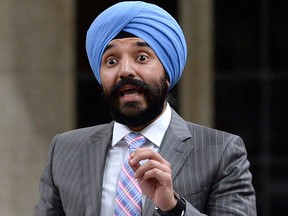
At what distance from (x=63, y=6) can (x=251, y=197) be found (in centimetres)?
789

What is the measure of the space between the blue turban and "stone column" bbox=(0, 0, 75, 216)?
7.23 m

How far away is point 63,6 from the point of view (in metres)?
11.5

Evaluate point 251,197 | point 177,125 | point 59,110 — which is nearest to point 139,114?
point 177,125

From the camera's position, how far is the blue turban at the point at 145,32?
379 centimetres

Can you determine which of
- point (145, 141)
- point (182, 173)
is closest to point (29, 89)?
point (145, 141)

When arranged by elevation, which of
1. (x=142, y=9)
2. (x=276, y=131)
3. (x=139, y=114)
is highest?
(x=142, y=9)

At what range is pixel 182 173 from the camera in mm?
3838

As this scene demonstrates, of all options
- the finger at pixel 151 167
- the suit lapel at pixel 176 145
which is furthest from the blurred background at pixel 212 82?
the finger at pixel 151 167

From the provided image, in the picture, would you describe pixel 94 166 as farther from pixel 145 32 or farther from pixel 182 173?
pixel 145 32

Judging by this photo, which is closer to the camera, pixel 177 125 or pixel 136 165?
pixel 136 165

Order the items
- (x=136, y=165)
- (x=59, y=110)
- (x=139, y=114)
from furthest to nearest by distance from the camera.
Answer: (x=59, y=110) → (x=139, y=114) → (x=136, y=165)

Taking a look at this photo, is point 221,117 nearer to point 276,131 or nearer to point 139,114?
point 276,131

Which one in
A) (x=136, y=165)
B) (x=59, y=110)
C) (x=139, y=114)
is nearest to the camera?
(x=136, y=165)

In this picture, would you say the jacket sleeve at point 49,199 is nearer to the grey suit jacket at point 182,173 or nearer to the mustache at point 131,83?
the grey suit jacket at point 182,173
